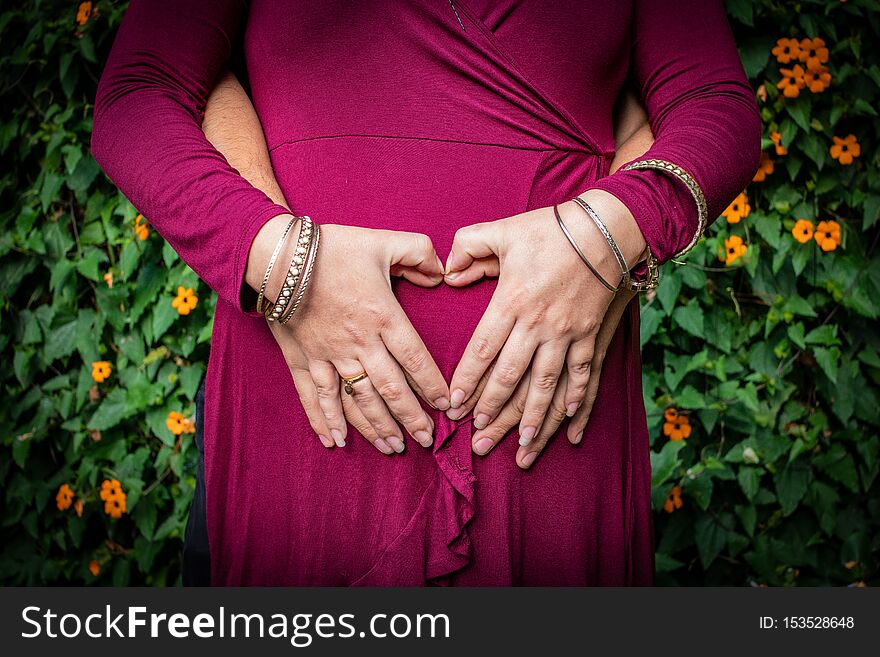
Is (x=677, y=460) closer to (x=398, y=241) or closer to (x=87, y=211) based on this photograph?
(x=398, y=241)

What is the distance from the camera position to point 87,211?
2.34 m

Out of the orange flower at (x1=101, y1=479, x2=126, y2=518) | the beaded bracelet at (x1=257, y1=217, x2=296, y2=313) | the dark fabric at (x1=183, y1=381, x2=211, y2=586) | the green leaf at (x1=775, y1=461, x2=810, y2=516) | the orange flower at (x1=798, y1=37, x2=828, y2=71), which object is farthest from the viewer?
the orange flower at (x1=101, y1=479, x2=126, y2=518)

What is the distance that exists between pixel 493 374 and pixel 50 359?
2.08 metres

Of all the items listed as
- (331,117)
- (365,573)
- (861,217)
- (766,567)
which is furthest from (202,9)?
(766,567)

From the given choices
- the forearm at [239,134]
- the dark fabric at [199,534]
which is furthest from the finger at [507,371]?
the dark fabric at [199,534]

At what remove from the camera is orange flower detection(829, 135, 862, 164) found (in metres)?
1.98

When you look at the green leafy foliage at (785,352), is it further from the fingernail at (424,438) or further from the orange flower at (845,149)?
the fingernail at (424,438)

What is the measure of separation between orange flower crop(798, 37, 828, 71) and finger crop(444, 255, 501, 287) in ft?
5.23

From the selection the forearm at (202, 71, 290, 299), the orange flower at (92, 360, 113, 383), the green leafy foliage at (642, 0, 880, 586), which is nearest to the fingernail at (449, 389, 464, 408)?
the forearm at (202, 71, 290, 299)

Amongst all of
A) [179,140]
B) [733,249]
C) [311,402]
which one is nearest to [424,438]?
[311,402]

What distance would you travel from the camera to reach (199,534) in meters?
1.16

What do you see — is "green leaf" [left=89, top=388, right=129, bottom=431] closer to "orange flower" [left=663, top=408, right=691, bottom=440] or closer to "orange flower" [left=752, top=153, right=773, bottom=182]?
"orange flower" [left=663, top=408, right=691, bottom=440]

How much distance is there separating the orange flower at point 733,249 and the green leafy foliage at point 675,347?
0.01m

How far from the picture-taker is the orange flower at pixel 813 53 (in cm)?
193
